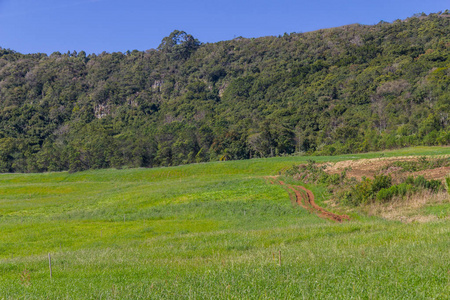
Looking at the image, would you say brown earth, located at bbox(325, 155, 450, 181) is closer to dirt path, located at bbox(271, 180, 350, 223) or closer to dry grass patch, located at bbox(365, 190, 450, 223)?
dirt path, located at bbox(271, 180, 350, 223)

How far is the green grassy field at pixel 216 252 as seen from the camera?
788 centimetres

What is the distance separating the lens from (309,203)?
33750mm

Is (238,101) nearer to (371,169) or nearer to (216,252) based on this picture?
(371,169)

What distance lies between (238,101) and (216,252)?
128613 millimetres

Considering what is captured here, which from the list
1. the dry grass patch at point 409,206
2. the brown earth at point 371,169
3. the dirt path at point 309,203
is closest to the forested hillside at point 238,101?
the brown earth at point 371,169

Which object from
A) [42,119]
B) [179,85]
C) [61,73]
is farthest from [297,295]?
[61,73]

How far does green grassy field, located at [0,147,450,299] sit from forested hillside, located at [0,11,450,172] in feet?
156

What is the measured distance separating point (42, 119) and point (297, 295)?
15719 centimetres

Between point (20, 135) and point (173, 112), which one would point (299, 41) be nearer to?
point (173, 112)

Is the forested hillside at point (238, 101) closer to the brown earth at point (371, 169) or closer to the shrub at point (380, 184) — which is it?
the brown earth at point (371, 169)

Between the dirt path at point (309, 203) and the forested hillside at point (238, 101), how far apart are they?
35946 mm

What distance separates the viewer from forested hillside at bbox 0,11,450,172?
87.4 metres

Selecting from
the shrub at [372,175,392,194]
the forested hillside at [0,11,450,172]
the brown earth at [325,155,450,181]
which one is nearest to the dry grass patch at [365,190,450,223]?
the shrub at [372,175,392,194]

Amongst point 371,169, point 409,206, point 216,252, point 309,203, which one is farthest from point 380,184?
point 216,252
